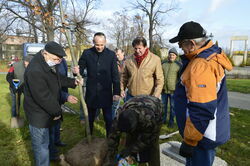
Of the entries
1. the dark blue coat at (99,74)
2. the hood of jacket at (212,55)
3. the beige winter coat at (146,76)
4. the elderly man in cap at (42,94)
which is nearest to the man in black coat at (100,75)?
the dark blue coat at (99,74)

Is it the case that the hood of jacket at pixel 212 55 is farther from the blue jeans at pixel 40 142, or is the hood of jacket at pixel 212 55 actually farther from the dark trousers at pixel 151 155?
the blue jeans at pixel 40 142

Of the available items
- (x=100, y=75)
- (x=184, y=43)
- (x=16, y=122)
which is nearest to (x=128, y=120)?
(x=184, y=43)

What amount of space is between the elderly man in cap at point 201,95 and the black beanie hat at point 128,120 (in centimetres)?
49

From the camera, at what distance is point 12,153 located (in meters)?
3.44

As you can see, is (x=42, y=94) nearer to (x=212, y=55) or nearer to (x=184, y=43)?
(x=184, y=43)

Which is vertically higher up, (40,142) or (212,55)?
(212,55)

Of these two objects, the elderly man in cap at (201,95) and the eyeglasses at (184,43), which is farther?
the eyeglasses at (184,43)

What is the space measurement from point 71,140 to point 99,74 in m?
1.74

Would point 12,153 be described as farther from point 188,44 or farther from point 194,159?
point 188,44

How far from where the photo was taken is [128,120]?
2027 millimetres

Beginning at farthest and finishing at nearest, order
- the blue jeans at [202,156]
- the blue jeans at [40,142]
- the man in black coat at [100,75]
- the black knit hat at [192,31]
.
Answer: the man in black coat at [100,75] → the blue jeans at [40,142] → the blue jeans at [202,156] → the black knit hat at [192,31]

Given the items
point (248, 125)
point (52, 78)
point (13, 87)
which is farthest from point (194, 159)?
A: point (13, 87)

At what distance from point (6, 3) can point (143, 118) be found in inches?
675

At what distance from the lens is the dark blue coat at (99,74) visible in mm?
3186
